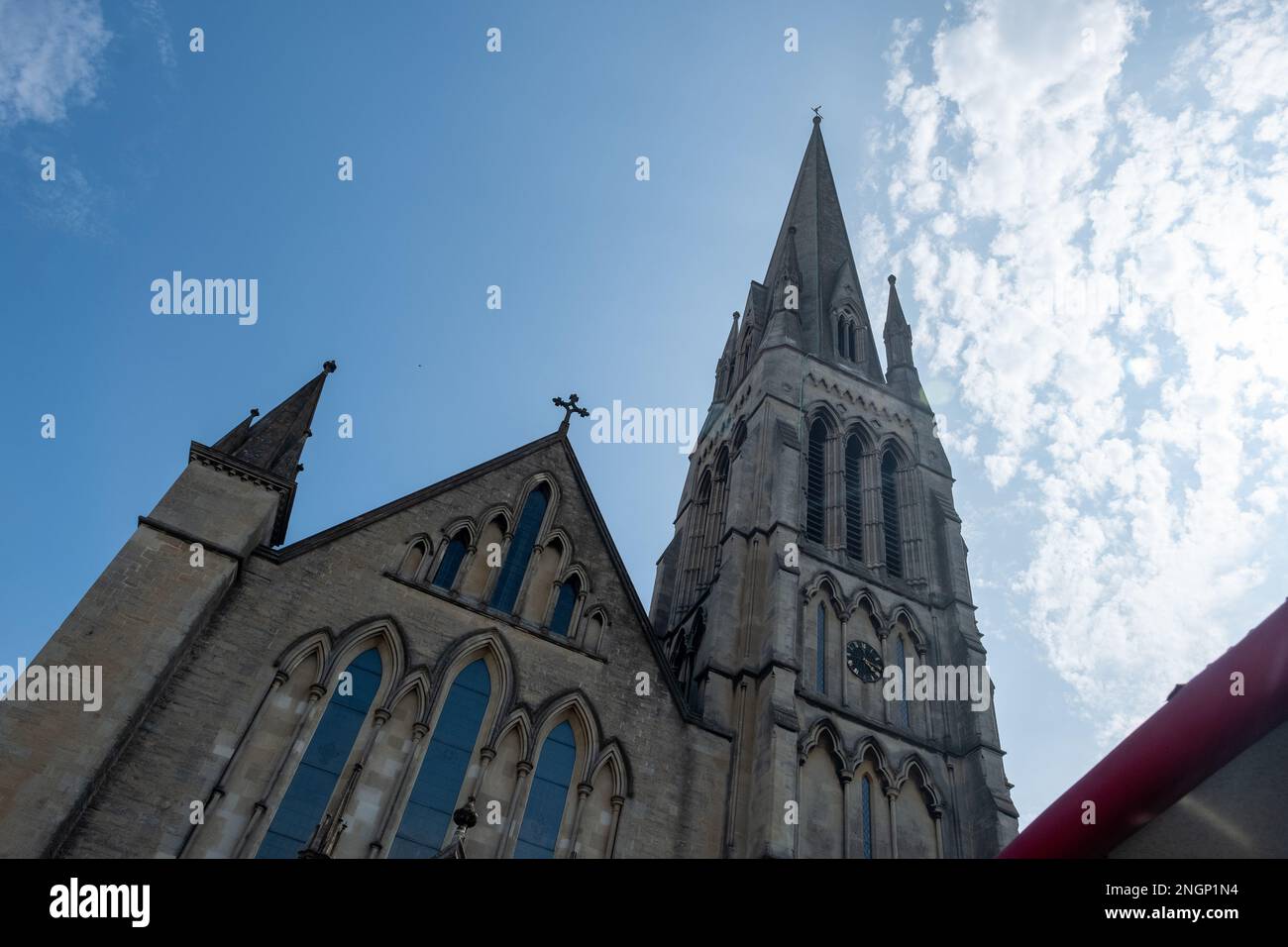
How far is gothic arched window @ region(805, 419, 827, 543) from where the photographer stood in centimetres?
2292

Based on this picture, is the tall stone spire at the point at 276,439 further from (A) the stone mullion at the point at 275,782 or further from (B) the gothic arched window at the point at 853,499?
(B) the gothic arched window at the point at 853,499

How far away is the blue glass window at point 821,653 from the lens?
19016 millimetres

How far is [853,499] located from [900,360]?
26.1ft

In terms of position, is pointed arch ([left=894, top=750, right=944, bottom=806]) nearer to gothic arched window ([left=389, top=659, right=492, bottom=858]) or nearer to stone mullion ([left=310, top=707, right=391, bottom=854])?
gothic arched window ([left=389, top=659, right=492, bottom=858])

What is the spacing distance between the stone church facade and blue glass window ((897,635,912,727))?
8 cm

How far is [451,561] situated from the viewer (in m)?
17.3

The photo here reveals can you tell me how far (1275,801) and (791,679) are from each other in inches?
512

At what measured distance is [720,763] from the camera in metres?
16.5

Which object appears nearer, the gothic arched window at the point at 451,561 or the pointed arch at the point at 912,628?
the gothic arched window at the point at 451,561

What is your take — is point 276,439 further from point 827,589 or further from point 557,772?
point 827,589

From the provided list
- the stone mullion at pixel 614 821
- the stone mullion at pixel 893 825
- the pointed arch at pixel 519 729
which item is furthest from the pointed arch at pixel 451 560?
the stone mullion at pixel 893 825

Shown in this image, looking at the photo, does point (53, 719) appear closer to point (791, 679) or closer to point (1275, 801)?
point (791, 679)

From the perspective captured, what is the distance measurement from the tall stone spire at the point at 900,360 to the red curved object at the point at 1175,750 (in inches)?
948
